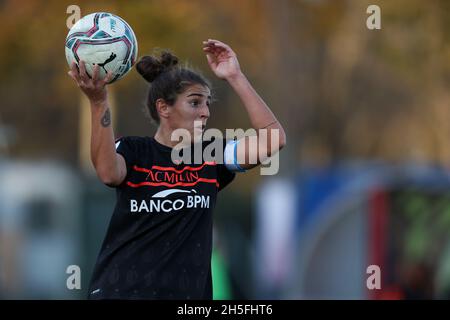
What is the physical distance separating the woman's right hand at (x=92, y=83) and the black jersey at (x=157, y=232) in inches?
15.9

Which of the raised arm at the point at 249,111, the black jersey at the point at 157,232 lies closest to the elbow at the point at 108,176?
the black jersey at the point at 157,232

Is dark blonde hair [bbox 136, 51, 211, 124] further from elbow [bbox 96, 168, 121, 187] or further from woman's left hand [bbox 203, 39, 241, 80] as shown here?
elbow [bbox 96, 168, 121, 187]

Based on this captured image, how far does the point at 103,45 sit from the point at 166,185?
0.83 metres

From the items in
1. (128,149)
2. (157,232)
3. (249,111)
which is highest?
(249,111)

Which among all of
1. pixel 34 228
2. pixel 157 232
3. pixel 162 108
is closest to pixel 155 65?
pixel 162 108

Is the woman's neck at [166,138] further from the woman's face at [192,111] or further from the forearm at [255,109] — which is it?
the forearm at [255,109]

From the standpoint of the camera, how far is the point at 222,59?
6223 mm

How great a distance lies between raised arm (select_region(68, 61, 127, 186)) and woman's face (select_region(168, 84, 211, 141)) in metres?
0.50

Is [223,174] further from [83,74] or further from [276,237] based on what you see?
[276,237]

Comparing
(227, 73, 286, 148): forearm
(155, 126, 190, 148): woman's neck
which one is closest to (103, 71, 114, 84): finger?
(155, 126, 190, 148): woman's neck

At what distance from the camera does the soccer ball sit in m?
5.89

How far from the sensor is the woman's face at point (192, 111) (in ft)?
20.4
